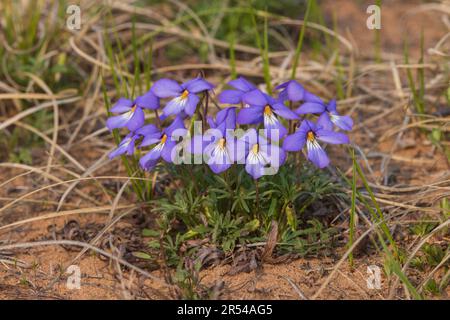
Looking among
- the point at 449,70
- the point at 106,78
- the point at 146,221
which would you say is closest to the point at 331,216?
the point at 146,221

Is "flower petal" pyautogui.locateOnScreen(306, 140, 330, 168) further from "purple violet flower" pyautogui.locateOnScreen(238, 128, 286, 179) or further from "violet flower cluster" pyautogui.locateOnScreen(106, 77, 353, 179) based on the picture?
"purple violet flower" pyautogui.locateOnScreen(238, 128, 286, 179)

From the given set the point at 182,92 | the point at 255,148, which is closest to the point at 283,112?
the point at 255,148

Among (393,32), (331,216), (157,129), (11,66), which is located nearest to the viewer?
(157,129)

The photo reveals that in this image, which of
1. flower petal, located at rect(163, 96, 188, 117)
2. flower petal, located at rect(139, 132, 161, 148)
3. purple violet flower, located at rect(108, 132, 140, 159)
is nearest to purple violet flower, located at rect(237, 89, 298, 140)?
flower petal, located at rect(163, 96, 188, 117)

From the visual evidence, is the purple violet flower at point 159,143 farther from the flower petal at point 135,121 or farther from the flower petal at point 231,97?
the flower petal at point 231,97

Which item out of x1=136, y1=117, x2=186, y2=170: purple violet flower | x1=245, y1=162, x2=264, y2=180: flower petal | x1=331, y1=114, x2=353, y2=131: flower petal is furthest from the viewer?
x1=331, y1=114, x2=353, y2=131: flower petal

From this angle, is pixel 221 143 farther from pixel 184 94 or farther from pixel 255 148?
pixel 184 94

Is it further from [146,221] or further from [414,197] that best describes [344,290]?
[146,221]
